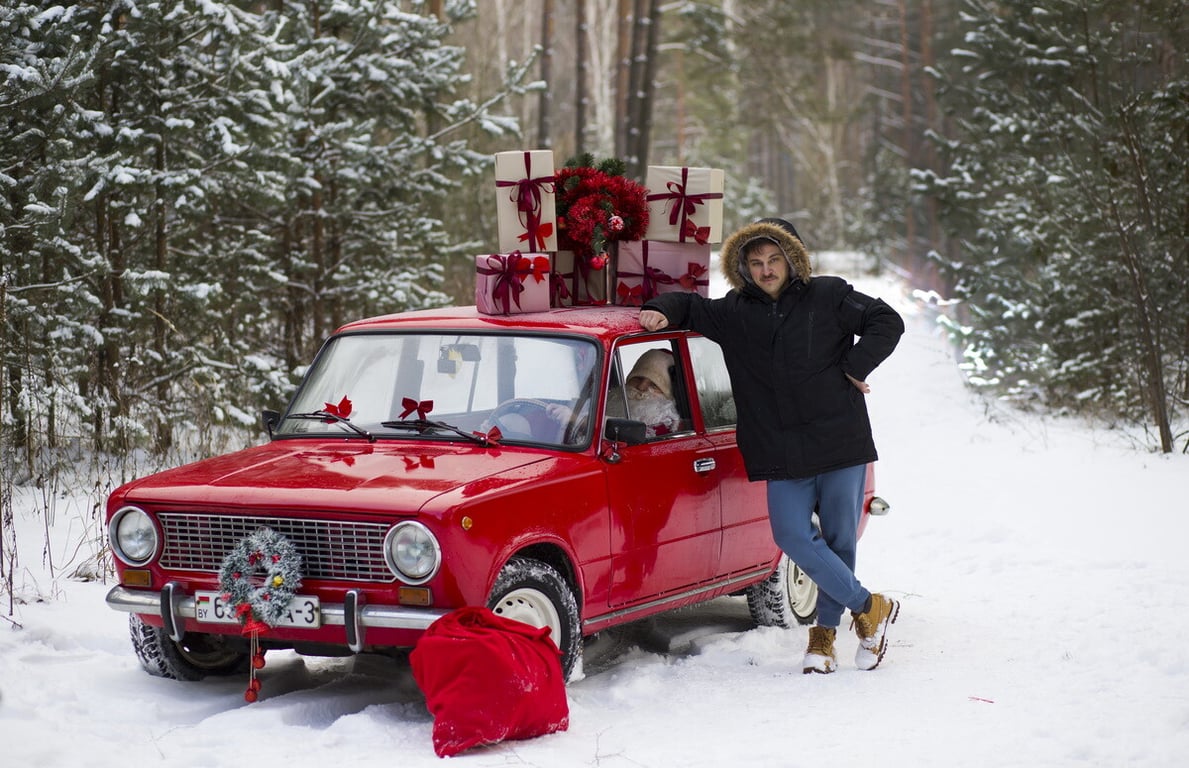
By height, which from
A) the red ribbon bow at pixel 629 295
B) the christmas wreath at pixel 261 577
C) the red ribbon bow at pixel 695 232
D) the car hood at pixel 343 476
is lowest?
the christmas wreath at pixel 261 577

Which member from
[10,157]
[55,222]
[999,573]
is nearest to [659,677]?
[999,573]

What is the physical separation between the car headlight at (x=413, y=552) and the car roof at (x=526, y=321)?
1.61 meters

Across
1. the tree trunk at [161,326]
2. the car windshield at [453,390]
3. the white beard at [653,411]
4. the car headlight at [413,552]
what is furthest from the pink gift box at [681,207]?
the tree trunk at [161,326]

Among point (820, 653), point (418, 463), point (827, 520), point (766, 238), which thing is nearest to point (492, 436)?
point (418, 463)

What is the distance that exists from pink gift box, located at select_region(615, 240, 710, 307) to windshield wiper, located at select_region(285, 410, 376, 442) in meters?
1.88

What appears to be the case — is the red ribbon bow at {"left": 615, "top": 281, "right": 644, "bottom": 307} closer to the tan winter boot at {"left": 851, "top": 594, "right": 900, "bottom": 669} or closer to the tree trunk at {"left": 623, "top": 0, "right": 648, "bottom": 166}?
the tan winter boot at {"left": 851, "top": 594, "right": 900, "bottom": 669}

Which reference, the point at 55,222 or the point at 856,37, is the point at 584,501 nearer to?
the point at 55,222

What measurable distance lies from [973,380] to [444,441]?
14.8m

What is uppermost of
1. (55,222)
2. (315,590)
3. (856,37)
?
(856,37)

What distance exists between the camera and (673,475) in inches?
267

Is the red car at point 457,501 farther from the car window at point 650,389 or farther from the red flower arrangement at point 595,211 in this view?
the red flower arrangement at point 595,211

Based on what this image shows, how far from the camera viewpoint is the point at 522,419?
21.1 ft

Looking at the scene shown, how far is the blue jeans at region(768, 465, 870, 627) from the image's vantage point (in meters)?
6.71

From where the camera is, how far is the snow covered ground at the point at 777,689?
17.2 ft
